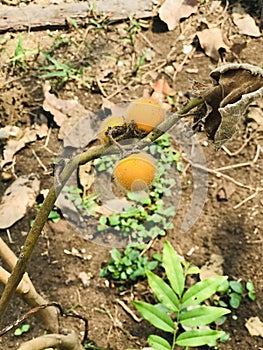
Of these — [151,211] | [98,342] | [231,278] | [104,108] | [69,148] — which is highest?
[104,108]

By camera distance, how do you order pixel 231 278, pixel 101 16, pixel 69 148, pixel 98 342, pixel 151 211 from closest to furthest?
pixel 98 342 < pixel 231 278 < pixel 151 211 < pixel 69 148 < pixel 101 16

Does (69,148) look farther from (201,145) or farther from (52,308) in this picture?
(52,308)

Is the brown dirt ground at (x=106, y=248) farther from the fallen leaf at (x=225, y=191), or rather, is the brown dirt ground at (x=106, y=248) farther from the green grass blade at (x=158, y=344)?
the green grass blade at (x=158, y=344)

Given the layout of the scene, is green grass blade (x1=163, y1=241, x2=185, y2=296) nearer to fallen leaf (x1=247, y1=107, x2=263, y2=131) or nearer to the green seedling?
fallen leaf (x1=247, y1=107, x2=263, y2=131)

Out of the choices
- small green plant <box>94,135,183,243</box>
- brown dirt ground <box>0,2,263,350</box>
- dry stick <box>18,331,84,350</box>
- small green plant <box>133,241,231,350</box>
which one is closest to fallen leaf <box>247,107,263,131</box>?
brown dirt ground <box>0,2,263,350</box>

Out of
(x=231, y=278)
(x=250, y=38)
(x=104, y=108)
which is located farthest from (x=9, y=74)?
(x=231, y=278)

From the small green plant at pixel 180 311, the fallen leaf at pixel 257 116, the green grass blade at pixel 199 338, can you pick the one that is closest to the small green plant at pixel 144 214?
the fallen leaf at pixel 257 116

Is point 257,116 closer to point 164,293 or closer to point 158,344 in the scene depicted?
point 164,293
